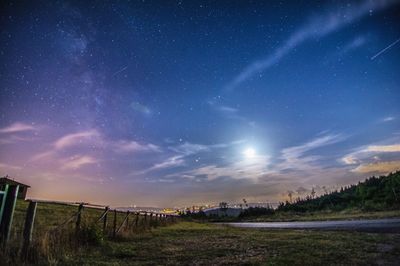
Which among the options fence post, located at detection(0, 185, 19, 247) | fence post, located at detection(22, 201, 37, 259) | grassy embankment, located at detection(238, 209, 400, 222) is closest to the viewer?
fence post, located at detection(0, 185, 19, 247)

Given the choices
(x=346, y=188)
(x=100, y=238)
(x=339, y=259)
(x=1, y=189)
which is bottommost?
(x=339, y=259)

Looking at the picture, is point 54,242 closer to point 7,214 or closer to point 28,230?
point 28,230

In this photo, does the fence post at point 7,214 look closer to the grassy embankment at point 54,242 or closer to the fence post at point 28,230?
the grassy embankment at point 54,242

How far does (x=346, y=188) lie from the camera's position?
193500mm

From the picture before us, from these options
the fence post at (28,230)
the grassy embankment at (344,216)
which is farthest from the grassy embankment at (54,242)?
the grassy embankment at (344,216)

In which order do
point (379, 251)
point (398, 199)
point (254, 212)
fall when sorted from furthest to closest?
point (254, 212)
point (398, 199)
point (379, 251)

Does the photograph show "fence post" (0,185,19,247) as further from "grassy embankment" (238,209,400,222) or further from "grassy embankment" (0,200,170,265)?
"grassy embankment" (238,209,400,222)

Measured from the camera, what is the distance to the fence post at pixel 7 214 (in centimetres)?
664

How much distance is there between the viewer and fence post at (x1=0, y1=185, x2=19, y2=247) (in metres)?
6.64

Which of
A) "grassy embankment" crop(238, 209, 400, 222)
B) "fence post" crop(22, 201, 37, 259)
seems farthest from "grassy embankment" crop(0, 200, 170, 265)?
"grassy embankment" crop(238, 209, 400, 222)

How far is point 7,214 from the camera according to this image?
684 centimetres

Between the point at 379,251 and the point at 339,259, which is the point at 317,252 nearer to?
the point at 339,259

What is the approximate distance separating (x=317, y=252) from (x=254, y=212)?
11294 cm

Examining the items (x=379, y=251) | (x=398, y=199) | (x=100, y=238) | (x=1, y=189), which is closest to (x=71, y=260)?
(x=1, y=189)
